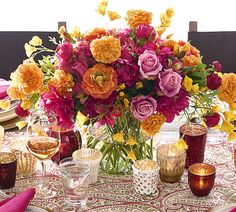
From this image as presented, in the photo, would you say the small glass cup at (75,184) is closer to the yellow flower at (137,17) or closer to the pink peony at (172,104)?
the pink peony at (172,104)

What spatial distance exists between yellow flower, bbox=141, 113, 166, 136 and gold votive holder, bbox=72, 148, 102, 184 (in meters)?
0.17

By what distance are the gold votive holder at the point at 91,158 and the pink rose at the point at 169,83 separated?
259 millimetres

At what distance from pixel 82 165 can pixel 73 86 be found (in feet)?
0.61

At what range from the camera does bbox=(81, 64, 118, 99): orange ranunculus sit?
1.15m

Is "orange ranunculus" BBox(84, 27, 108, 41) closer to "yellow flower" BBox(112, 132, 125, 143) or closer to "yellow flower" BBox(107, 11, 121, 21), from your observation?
"yellow flower" BBox(107, 11, 121, 21)

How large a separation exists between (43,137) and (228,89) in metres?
0.46

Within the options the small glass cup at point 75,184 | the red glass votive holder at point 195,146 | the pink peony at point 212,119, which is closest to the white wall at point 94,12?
the red glass votive holder at point 195,146

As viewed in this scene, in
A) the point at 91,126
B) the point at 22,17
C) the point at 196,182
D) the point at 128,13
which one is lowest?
the point at 196,182

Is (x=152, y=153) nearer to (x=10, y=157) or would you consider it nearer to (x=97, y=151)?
(x=97, y=151)

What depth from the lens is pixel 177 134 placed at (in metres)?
1.55

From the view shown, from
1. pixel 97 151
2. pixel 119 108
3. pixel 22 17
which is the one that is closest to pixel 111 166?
pixel 97 151

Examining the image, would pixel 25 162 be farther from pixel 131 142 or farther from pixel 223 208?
pixel 223 208

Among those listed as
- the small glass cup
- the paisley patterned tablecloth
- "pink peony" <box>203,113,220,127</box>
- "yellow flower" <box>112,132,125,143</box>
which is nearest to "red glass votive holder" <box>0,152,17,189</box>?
the paisley patterned tablecloth

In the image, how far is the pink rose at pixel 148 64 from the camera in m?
1.16
